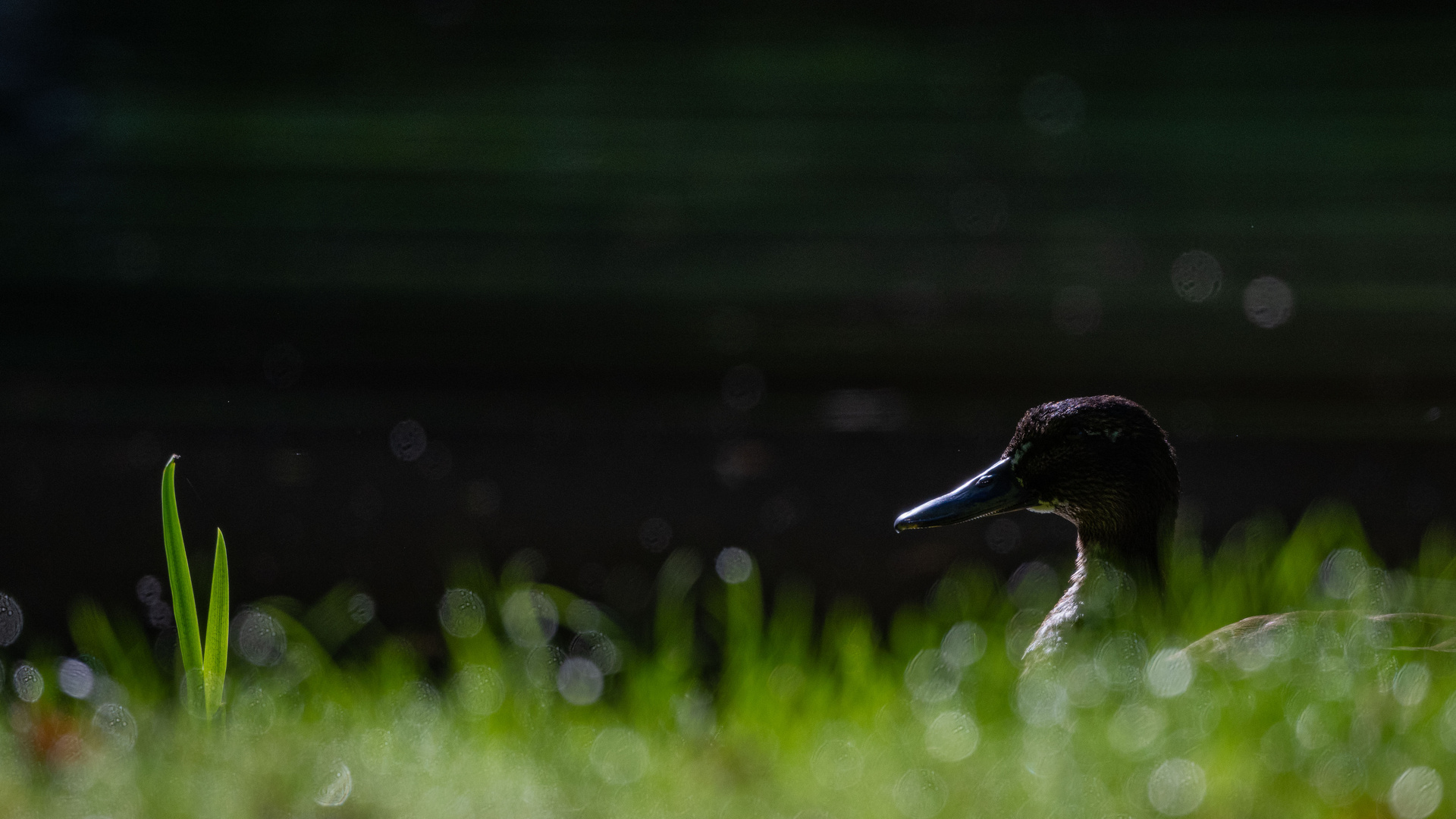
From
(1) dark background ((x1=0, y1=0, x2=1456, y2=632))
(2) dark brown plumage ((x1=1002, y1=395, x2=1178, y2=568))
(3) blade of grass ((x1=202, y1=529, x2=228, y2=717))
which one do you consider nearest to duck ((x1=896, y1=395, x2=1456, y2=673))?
(2) dark brown plumage ((x1=1002, y1=395, x2=1178, y2=568))

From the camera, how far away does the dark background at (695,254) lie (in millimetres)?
4793

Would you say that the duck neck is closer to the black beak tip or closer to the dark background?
the black beak tip

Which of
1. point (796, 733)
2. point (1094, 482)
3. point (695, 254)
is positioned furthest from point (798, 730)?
point (695, 254)

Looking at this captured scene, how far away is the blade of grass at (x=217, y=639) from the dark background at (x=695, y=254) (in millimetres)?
2764

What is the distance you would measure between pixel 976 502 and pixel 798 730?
0.94 meters

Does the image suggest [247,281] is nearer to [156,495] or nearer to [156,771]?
[156,495]

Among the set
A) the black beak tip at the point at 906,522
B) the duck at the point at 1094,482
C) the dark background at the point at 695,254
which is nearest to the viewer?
the black beak tip at the point at 906,522

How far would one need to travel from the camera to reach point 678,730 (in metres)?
1.99

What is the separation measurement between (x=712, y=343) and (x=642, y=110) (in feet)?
3.13

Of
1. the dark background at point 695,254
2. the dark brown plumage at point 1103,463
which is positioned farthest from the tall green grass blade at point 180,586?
the dark background at point 695,254

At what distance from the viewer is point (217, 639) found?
182 centimetres

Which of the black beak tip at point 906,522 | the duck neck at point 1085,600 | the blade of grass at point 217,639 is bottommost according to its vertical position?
the duck neck at point 1085,600

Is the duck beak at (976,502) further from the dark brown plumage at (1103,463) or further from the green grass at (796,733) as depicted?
the green grass at (796,733)

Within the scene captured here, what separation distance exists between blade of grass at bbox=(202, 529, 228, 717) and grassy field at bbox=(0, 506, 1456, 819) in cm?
4
